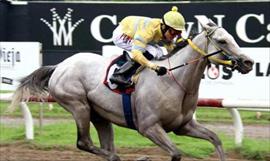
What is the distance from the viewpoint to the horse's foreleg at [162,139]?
7.45 m

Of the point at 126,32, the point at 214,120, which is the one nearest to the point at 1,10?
the point at 214,120

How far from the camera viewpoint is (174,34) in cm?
774

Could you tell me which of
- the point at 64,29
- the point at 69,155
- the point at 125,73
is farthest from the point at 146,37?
the point at 64,29

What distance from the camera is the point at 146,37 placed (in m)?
7.63

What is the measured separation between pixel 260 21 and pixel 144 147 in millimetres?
3258

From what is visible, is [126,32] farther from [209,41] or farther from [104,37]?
[104,37]

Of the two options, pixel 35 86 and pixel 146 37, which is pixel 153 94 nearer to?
pixel 146 37

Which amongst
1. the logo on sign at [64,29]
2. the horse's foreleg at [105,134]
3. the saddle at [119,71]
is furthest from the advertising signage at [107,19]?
the saddle at [119,71]

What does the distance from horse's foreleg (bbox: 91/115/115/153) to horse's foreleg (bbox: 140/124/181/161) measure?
35.9 inches

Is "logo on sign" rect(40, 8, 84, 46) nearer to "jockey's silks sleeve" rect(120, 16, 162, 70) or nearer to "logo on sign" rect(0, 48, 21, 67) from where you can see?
"logo on sign" rect(0, 48, 21, 67)

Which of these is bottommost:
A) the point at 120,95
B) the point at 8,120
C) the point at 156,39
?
the point at 8,120

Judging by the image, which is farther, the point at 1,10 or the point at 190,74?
the point at 1,10

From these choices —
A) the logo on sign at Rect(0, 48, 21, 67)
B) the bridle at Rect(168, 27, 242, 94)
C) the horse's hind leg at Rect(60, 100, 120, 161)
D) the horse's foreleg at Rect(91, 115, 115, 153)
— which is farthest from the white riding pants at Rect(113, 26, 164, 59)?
the logo on sign at Rect(0, 48, 21, 67)

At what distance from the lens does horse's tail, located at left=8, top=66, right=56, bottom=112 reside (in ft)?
29.0
